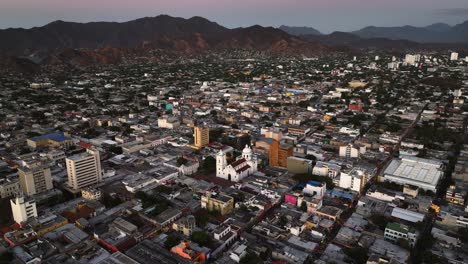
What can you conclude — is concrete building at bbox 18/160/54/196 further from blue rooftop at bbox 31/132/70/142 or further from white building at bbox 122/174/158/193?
blue rooftop at bbox 31/132/70/142

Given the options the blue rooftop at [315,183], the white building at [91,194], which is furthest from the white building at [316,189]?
the white building at [91,194]

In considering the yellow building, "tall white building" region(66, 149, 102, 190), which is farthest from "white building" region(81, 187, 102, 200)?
the yellow building

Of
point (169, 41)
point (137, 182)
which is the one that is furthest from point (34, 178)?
point (169, 41)

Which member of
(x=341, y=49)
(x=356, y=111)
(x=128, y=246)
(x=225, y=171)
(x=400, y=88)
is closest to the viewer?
(x=128, y=246)

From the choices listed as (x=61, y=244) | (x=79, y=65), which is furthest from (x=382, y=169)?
(x=79, y=65)

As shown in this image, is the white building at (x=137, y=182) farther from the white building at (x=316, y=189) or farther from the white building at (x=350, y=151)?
the white building at (x=350, y=151)

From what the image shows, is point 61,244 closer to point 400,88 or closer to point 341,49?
point 400,88

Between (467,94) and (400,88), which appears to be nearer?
(467,94)
